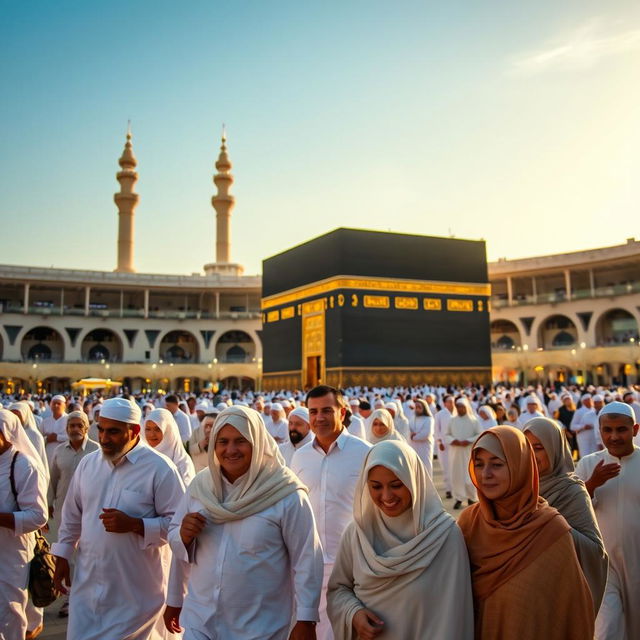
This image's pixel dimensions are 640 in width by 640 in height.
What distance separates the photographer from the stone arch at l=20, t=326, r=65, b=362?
122ft

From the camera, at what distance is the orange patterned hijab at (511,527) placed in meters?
1.74

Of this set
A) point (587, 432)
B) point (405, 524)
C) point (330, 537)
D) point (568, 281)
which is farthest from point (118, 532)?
point (568, 281)

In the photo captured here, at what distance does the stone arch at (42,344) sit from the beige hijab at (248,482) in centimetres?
3765

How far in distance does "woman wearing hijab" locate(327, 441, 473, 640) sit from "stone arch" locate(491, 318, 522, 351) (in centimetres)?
3745

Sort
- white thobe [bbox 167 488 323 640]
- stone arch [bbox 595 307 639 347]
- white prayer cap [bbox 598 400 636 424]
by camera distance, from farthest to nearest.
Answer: stone arch [bbox 595 307 639 347]
white prayer cap [bbox 598 400 636 424]
white thobe [bbox 167 488 323 640]

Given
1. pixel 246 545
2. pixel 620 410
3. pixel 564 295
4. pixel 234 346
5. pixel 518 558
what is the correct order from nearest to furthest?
pixel 518 558
pixel 246 545
pixel 620 410
pixel 564 295
pixel 234 346

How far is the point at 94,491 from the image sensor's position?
2564 mm

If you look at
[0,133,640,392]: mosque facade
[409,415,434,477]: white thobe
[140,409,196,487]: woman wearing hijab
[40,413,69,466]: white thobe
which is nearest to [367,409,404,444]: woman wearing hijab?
[140,409,196,487]: woman wearing hijab

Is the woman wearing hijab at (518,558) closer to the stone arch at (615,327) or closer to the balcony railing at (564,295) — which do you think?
the balcony railing at (564,295)

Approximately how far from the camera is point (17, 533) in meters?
2.82

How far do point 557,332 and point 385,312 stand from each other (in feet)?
49.4

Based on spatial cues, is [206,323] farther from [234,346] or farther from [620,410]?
[620,410]

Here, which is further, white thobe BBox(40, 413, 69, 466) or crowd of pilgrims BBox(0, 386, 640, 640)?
white thobe BBox(40, 413, 69, 466)

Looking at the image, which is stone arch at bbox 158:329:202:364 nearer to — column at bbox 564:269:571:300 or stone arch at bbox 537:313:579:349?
stone arch at bbox 537:313:579:349
